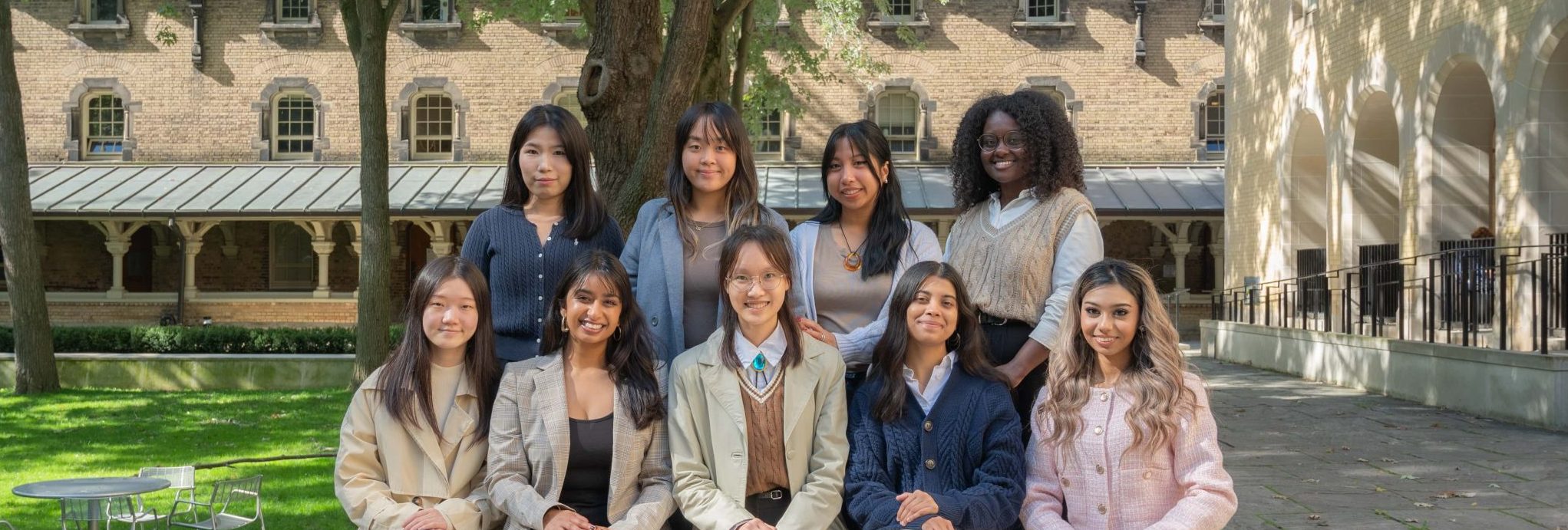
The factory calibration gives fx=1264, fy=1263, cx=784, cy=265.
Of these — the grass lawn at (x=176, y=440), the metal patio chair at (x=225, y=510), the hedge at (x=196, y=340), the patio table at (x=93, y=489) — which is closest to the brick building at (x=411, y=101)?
the hedge at (x=196, y=340)

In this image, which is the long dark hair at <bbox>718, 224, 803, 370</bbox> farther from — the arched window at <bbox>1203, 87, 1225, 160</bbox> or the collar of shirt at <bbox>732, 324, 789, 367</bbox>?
the arched window at <bbox>1203, 87, 1225, 160</bbox>

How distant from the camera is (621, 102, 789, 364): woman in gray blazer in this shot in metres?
4.06

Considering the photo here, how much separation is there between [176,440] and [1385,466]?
9.55 m

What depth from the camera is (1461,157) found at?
14.3 metres

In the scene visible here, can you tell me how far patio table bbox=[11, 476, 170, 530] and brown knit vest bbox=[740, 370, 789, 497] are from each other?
111 inches

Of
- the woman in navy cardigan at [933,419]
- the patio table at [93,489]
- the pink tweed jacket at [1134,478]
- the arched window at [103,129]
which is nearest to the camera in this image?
the pink tweed jacket at [1134,478]

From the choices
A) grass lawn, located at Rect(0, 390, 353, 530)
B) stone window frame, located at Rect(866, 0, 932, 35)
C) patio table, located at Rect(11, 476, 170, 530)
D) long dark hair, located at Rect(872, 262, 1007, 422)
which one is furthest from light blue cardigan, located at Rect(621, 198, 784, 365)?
stone window frame, located at Rect(866, 0, 932, 35)

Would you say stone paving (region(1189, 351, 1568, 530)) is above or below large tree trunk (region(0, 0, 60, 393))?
below

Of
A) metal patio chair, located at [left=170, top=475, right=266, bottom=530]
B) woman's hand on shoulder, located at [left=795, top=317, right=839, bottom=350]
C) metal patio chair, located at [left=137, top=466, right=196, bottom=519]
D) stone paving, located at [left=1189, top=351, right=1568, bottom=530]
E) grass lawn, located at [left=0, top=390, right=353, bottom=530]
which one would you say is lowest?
grass lawn, located at [left=0, top=390, right=353, bottom=530]

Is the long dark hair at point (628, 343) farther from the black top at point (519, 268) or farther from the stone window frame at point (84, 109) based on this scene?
the stone window frame at point (84, 109)

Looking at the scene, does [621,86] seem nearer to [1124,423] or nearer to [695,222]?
[695,222]

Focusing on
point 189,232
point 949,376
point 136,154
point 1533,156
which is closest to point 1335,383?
point 1533,156

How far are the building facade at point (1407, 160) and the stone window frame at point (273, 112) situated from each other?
17.4 m

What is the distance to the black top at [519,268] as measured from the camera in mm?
4254
